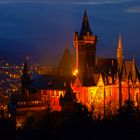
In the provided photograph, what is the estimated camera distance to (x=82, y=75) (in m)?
78.6

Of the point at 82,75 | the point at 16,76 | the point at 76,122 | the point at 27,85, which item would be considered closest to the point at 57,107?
the point at 82,75

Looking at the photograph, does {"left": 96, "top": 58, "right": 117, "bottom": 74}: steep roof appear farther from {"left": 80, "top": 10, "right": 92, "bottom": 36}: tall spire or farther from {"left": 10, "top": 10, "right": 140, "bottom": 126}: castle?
{"left": 80, "top": 10, "right": 92, "bottom": 36}: tall spire

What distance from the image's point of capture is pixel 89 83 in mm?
77688

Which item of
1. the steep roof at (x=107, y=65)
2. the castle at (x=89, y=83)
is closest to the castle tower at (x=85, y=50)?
the castle at (x=89, y=83)

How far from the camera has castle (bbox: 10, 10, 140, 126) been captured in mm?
77812

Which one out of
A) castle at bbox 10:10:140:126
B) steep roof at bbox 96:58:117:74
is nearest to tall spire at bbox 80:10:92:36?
castle at bbox 10:10:140:126

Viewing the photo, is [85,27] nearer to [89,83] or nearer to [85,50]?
[85,50]

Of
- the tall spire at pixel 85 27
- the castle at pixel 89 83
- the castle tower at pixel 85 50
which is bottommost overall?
the castle at pixel 89 83

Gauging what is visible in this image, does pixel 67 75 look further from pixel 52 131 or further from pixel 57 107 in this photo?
pixel 52 131

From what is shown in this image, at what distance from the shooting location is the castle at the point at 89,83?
7781 cm

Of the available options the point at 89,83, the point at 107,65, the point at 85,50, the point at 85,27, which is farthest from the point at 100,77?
the point at 85,27

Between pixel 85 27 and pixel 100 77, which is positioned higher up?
pixel 85 27

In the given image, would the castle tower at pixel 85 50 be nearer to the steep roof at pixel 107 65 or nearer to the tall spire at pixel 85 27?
the tall spire at pixel 85 27

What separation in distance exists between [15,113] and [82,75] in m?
12.0
